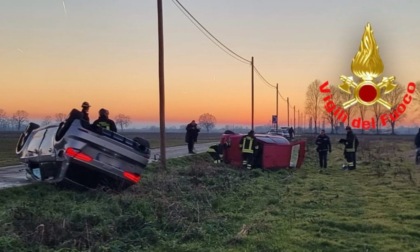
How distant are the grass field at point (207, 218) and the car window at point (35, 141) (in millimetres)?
854

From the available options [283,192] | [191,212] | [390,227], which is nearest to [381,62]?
[283,192]

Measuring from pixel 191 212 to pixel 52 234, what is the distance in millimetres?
2783

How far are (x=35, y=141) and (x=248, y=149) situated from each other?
8.64 meters

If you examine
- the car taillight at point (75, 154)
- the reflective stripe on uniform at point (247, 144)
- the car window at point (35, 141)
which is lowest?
the reflective stripe on uniform at point (247, 144)

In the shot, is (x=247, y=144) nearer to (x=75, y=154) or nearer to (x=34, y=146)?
(x=34, y=146)

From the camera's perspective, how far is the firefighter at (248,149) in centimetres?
1634

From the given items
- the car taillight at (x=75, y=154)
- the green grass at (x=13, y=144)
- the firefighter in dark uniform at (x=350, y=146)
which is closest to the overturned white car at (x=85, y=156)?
the car taillight at (x=75, y=154)

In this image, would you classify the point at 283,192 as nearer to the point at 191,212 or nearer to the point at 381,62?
the point at 191,212

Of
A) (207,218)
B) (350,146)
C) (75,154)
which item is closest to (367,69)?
(350,146)

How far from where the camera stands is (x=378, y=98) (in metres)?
13.8

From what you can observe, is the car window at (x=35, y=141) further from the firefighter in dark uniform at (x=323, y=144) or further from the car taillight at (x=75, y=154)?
the firefighter in dark uniform at (x=323, y=144)

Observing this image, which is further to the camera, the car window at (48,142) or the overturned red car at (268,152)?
the overturned red car at (268,152)

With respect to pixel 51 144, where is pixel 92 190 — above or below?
below

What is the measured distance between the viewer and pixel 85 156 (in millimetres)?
8312
